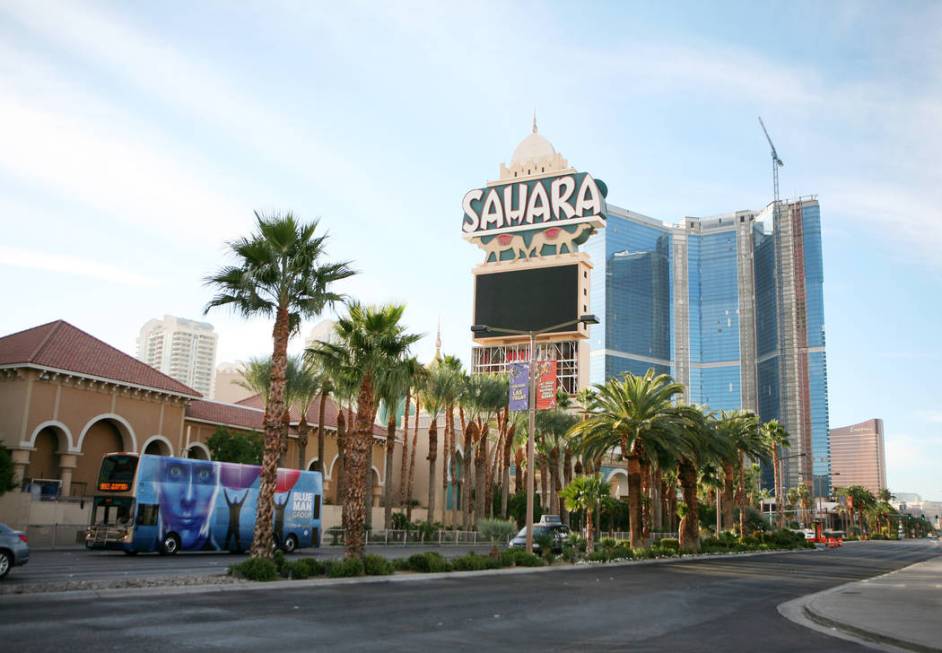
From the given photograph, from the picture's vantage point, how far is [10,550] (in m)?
18.2

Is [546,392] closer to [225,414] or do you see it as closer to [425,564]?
[425,564]

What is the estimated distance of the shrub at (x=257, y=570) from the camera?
20.6 metres

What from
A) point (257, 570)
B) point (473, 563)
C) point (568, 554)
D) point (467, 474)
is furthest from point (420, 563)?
point (467, 474)

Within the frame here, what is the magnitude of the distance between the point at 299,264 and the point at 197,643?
49.5 feet

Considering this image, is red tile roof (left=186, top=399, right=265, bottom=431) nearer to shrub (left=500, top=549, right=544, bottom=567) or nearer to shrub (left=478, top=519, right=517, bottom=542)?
shrub (left=478, top=519, right=517, bottom=542)

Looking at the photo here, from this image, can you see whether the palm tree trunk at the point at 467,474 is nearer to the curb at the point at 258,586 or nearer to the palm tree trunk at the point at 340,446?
the palm tree trunk at the point at 340,446

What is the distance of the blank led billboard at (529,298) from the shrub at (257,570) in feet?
242

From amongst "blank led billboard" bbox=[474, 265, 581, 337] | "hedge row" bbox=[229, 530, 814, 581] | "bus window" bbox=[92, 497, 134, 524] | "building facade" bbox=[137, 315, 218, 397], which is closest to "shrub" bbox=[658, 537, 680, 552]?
"hedge row" bbox=[229, 530, 814, 581]

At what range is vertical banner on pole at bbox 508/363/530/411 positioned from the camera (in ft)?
102

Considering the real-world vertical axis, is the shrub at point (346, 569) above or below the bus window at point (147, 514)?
below

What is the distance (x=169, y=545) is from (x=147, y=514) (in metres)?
1.71

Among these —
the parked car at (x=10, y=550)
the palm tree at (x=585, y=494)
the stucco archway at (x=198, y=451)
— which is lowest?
the parked car at (x=10, y=550)

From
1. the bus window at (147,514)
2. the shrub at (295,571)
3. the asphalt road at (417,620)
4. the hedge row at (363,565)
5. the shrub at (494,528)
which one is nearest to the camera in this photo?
the asphalt road at (417,620)

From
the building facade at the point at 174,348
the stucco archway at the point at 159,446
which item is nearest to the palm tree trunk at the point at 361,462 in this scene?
the stucco archway at the point at 159,446
